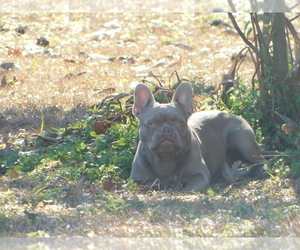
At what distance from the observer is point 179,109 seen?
25.8ft

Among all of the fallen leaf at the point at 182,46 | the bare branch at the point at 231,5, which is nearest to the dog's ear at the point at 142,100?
the bare branch at the point at 231,5

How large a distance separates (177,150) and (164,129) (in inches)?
11.9

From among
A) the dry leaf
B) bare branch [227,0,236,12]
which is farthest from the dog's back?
the dry leaf

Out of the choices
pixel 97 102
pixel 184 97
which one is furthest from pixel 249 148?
pixel 97 102

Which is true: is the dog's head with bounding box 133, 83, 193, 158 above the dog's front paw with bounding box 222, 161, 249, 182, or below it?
above

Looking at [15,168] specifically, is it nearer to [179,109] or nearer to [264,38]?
[179,109]

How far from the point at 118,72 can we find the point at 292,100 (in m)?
4.64

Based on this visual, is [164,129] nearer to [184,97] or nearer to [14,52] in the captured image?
[184,97]

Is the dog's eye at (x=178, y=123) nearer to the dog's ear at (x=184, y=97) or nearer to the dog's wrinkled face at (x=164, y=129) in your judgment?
the dog's wrinkled face at (x=164, y=129)

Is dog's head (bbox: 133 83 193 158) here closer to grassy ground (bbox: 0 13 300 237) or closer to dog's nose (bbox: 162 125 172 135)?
dog's nose (bbox: 162 125 172 135)

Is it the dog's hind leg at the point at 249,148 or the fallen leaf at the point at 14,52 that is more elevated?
the fallen leaf at the point at 14,52

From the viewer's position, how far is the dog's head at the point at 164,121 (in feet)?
24.9

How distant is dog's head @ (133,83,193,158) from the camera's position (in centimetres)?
759

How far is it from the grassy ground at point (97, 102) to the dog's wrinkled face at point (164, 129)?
1.93ft
